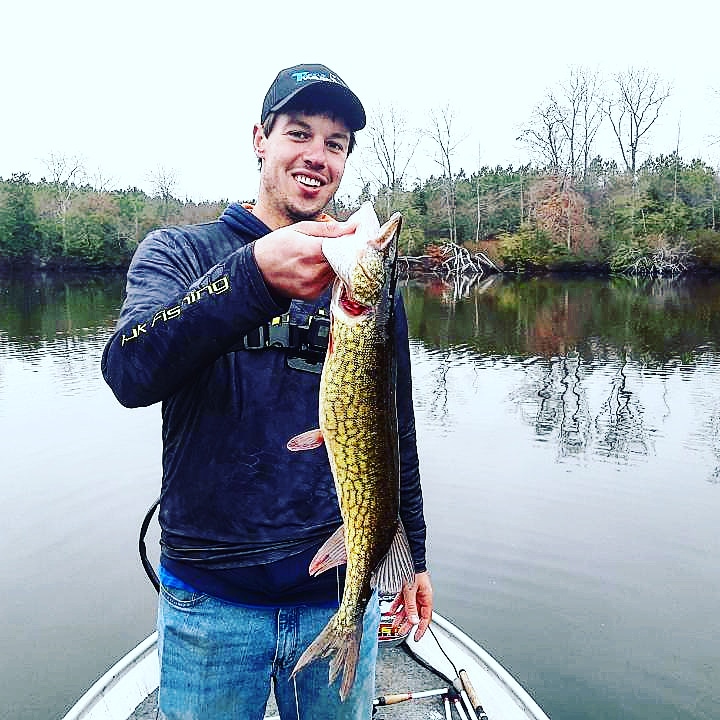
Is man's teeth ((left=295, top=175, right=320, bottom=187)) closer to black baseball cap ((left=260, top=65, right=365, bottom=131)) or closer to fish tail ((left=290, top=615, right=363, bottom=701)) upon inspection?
black baseball cap ((left=260, top=65, right=365, bottom=131))

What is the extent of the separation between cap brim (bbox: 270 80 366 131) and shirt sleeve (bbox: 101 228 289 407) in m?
0.81

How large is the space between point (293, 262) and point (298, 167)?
30.4 inches

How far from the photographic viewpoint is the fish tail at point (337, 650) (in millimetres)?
2164

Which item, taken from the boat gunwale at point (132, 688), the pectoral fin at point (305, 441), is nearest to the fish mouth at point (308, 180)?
the pectoral fin at point (305, 441)

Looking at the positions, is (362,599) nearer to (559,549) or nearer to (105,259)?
(559,549)

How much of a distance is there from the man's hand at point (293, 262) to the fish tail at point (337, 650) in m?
1.04

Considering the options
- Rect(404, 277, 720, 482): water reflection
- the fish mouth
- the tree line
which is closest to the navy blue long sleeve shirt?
the fish mouth

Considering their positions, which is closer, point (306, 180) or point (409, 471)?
point (306, 180)

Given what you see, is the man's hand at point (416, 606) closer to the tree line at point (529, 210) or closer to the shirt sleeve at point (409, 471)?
the shirt sleeve at point (409, 471)

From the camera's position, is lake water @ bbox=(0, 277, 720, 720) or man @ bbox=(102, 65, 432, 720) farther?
lake water @ bbox=(0, 277, 720, 720)

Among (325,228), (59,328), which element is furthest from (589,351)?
(325,228)

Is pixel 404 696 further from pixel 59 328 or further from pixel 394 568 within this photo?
pixel 59 328

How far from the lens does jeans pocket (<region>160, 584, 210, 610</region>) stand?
2203 millimetres

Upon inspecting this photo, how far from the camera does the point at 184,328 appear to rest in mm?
1775
